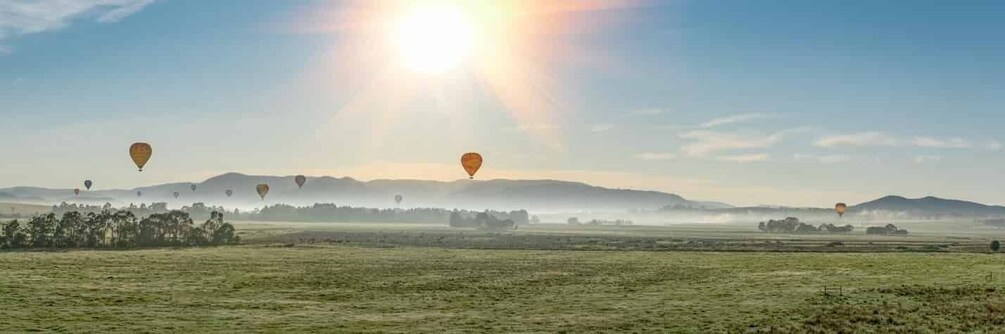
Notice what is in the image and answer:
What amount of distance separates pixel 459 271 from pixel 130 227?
9318 cm

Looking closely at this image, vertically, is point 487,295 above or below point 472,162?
below

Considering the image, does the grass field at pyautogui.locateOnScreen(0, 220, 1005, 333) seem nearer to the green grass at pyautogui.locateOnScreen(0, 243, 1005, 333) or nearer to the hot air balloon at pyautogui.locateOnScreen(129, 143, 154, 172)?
the green grass at pyautogui.locateOnScreen(0, 243, 1005, 333)

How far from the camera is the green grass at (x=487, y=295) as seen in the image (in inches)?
2434

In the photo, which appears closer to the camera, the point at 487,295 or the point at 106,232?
the point at 487,295

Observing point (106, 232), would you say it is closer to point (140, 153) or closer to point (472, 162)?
point (140, 153)

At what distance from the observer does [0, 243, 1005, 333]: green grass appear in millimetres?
61812

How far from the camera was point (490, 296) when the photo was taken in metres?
81.1

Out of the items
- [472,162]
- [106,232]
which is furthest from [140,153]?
[472,162]

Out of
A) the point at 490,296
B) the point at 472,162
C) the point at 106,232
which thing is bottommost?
the point at 490,296

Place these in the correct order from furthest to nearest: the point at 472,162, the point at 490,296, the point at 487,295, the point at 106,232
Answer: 1. the point at 472,162
2. the point at 106,232
3. the point at 487,295
4. the point at 490,296

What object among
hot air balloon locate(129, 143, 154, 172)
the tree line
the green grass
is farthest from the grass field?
hot air balloon locate(129, 143, 154, 172)

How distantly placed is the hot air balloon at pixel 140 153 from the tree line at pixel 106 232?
37.8ft

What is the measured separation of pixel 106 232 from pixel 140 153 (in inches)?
683

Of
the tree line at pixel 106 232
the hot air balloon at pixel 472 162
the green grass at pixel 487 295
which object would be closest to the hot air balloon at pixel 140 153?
the tree line at pixel 106 232
